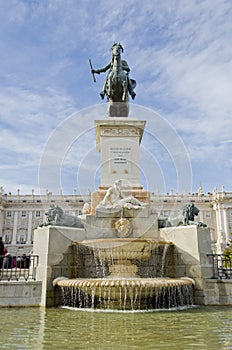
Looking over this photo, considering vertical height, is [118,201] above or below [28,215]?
below

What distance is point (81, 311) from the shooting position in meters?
7.75

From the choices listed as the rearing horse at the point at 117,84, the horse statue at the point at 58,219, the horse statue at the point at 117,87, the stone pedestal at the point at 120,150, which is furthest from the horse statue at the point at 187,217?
the rearing horse at the point at 117,84

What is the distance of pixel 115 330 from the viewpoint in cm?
Result: 543

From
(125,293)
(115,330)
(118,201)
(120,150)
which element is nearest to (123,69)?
(120,150)

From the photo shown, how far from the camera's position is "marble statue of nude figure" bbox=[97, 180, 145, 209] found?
11.6m

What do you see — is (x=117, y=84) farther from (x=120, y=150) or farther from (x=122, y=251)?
(x=122, y=251)

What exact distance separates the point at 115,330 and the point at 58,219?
5.86 meters

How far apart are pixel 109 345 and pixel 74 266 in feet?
19.3

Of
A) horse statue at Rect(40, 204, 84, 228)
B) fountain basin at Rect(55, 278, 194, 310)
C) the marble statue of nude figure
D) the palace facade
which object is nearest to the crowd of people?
horse statue at Rect(40, 204, 84, 228)

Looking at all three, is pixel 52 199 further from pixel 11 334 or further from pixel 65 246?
pixel 11 334

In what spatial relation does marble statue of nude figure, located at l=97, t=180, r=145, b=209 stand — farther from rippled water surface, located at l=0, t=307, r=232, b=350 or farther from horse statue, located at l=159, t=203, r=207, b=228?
rippled water surface, located at l=0, t=307, r=232, b=350

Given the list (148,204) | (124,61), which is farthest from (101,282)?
(124,61)

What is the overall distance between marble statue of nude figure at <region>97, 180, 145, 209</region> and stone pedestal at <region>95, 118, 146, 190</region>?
1191 mm

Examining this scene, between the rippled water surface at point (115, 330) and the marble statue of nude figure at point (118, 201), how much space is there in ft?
14.9
